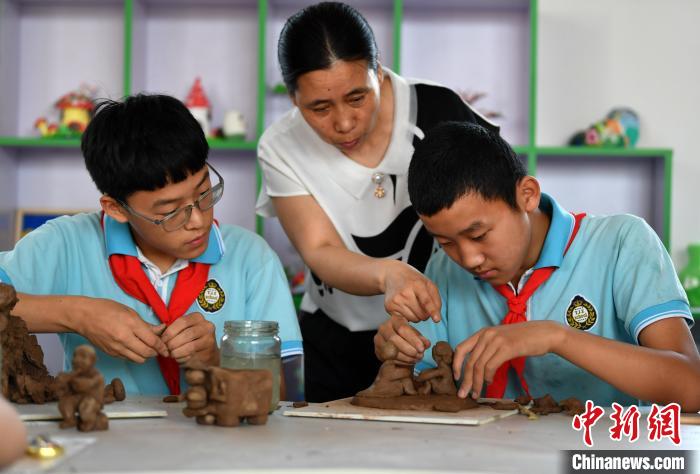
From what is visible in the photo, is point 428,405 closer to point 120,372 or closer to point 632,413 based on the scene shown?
point 632,413

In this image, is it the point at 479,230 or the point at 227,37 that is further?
the point at 227,37

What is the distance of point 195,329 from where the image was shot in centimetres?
170

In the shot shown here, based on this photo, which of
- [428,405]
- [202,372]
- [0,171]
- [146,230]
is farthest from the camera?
[0,171]

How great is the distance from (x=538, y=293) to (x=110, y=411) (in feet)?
3.12

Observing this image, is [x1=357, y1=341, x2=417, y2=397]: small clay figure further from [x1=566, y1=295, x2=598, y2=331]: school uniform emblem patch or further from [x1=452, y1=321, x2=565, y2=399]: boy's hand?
[x1=566, y1=295, x2=598, y2=331]: school uniform emblem patch

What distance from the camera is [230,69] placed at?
159 inches

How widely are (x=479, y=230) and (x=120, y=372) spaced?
Result: 34.2 inches

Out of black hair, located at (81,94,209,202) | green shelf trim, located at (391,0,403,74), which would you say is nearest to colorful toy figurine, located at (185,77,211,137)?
green shelf trim, located at (391,0,403,74)

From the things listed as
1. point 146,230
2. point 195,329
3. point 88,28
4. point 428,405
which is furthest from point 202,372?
point 88,28

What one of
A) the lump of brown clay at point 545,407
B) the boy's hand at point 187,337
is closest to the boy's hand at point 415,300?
the lump of brown clay at point 545,407

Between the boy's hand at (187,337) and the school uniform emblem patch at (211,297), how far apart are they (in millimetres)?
365

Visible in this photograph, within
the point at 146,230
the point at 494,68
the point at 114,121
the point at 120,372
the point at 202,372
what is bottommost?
the point at 120,372

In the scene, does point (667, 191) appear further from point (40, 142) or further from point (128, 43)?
point (40, 142)

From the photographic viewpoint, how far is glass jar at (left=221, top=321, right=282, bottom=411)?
→ 61.3 inches
